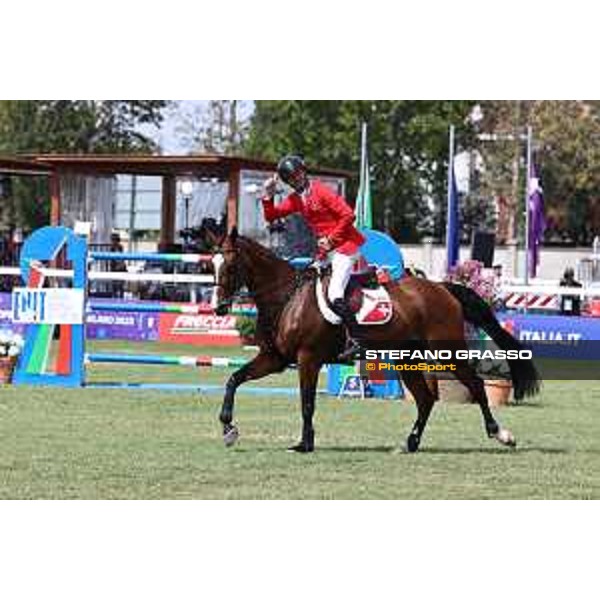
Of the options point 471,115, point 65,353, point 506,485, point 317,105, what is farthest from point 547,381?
point 471,115

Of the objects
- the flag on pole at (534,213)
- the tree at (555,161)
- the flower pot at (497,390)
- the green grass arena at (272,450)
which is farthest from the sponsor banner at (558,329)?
the tree at (555,161)

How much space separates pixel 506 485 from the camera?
9766 mm

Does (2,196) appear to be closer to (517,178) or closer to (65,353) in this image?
(517,178)

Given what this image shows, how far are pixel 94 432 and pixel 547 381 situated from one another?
8582 mm

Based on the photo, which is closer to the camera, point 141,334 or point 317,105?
point 141,334

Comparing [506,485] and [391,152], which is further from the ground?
[391,152]

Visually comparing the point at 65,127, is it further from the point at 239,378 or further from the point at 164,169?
the point at 239,378

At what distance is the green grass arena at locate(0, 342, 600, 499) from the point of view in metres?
9.46

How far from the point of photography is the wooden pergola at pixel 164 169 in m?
28.2

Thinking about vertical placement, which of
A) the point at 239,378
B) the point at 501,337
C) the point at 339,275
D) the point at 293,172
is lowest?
the point at 239,378

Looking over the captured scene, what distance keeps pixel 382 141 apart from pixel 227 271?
107 ft

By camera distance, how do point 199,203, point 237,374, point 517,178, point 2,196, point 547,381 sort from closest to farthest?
1. point 237,374
2. point 547,381
3. point 199,203
4. point 2,196
5. point 517,178

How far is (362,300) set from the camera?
1177 centimetres

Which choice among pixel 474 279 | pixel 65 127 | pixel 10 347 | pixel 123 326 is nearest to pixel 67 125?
pixel 65 127
